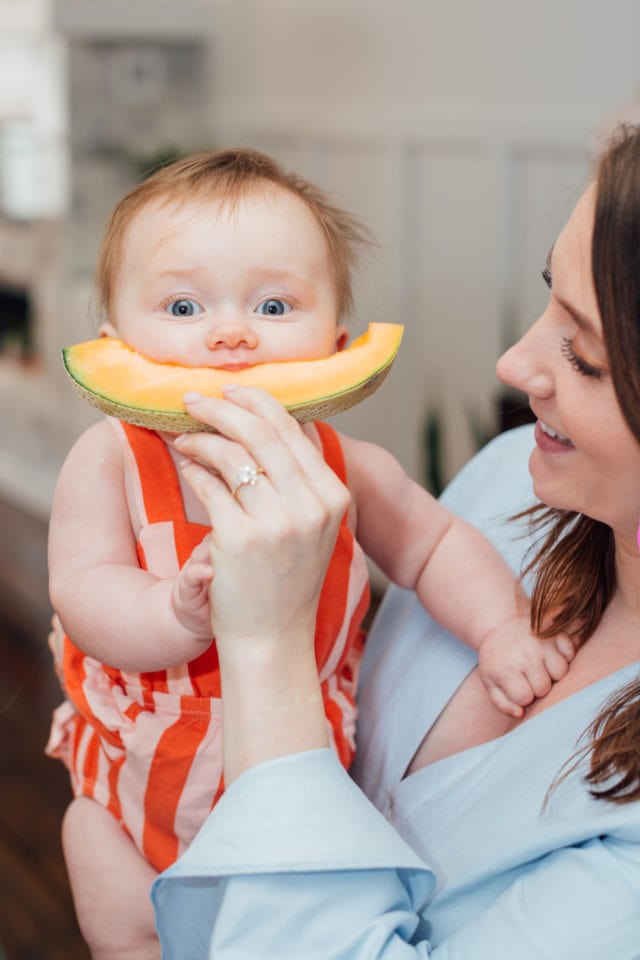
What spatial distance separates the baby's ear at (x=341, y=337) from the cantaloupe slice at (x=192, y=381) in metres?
0.16

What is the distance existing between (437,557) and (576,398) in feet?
1.32

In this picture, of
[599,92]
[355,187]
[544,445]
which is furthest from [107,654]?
[355,187]

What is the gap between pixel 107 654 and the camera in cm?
103

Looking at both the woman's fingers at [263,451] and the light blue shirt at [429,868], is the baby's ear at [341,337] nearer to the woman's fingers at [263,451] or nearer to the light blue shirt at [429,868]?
the woman's fingers at [263,451]

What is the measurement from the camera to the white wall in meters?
3.22

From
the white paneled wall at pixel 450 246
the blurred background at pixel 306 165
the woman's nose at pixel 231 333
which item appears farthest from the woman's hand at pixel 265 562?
the white paneled wall at pixel 450 246

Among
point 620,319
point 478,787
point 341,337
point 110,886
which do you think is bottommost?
point 110,886

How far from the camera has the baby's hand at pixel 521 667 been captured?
1.09 metres

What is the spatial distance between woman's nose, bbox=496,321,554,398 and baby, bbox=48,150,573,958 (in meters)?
0.22

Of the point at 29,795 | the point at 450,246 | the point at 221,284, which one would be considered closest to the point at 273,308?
the point at 221,284

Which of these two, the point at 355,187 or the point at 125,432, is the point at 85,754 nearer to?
the point at 125,432

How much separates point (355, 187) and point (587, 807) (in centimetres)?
352

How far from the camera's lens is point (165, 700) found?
1.10 meters

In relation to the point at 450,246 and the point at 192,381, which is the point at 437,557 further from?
the point at 450,246
